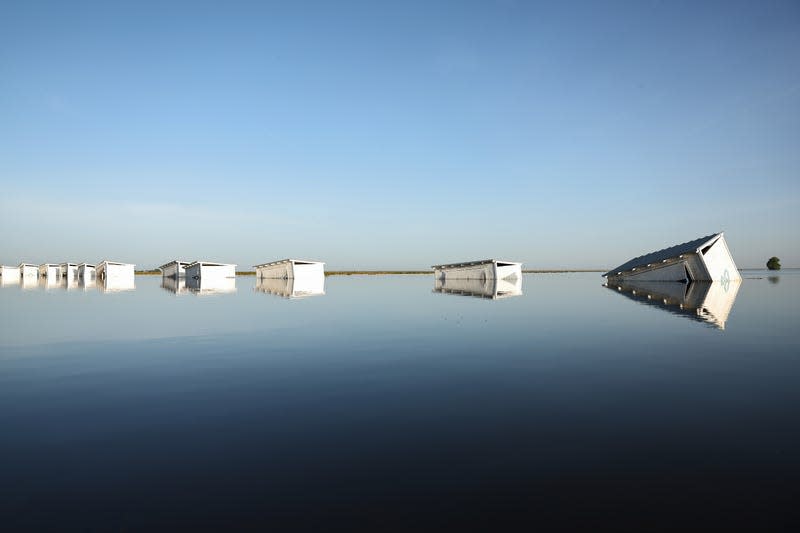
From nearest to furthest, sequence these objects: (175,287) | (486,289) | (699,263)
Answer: (486,289)
(699,263)
(175,287)

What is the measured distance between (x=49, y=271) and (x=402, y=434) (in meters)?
178

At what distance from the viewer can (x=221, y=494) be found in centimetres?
535

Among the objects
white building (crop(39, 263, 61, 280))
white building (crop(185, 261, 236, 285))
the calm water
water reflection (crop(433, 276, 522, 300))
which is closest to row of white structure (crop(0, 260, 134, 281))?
white building (crop(39, 263, 61, 280))

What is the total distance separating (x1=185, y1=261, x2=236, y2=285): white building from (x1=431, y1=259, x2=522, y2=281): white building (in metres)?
49.9

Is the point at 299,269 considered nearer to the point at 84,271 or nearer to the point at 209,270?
the point at 209,270

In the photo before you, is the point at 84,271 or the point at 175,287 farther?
the point at 84,271

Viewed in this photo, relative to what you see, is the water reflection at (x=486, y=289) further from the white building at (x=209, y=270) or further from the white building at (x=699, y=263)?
the white building at (x=209, y=270)

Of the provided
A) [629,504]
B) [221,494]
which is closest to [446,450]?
[629,504]

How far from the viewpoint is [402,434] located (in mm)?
7273

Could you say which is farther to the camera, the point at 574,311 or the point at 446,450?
the point at 574,311

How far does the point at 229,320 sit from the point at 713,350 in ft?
77.1

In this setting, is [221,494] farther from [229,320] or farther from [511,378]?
[229,320]

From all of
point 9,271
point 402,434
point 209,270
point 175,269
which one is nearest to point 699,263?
point 402,434

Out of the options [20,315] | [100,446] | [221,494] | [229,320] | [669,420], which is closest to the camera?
[221,494]
